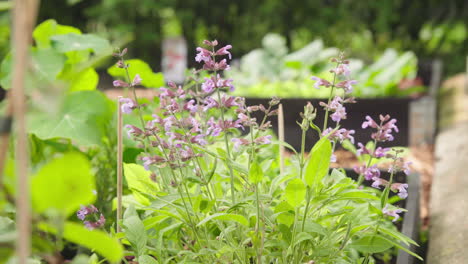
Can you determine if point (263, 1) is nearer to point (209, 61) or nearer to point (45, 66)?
point (45, 66)

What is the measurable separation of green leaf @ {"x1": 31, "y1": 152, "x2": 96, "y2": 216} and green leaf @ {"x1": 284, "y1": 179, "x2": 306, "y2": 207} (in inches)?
17.2

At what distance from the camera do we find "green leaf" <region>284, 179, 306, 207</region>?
32.9 inches

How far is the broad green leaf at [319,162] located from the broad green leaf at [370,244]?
0.24 metres

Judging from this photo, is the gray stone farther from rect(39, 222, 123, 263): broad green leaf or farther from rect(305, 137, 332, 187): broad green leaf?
rect(39, 222, 123, 263): broad green leaf

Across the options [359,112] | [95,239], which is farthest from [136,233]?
[359,112]

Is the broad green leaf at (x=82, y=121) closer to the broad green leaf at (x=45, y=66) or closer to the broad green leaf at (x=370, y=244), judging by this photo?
the broad green leaf at (x=45, y=66)

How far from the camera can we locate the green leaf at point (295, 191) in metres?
0.84

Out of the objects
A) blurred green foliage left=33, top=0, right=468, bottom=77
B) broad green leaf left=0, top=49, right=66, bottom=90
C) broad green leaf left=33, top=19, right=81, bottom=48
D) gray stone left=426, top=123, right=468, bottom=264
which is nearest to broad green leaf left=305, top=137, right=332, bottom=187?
gray stone left=426, top=123, right=468, bottom=264

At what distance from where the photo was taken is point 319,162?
83cm

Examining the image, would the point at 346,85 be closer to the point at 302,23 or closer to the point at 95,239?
the point at 95,239

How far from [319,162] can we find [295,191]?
6cm

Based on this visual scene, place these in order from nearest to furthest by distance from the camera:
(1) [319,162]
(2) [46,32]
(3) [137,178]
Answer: (1) [319,162] → (3) [137,178] → (2) [46,32]

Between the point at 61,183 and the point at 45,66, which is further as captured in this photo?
the point at 45,66

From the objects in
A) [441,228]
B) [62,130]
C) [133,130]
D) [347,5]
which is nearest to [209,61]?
[133,130]
